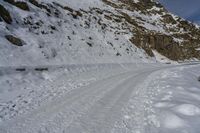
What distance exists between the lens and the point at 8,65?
16484mm

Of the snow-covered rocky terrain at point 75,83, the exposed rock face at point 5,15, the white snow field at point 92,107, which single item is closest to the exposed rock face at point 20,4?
the snow-covered rocky terrain at point 75,83

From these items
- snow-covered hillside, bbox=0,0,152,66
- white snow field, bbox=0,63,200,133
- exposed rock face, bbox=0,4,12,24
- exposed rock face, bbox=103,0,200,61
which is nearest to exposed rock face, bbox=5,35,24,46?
snow-covered hillside, bbox=0,0,152,66

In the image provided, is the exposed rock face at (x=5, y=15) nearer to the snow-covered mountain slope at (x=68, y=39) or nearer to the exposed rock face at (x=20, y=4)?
the snow-covered mountain slope at (x=68, y=39)

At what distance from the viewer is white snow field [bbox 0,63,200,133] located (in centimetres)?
804

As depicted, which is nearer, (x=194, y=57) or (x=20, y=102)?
(x=20, y=102)

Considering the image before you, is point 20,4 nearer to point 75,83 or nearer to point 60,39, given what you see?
point 60,39

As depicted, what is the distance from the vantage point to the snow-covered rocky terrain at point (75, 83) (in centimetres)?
846

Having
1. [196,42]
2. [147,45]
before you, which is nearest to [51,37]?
[147,45]

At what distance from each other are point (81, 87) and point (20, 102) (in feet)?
14.5

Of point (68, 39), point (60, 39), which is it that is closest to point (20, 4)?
point (60, 39)

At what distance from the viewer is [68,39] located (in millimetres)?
28844

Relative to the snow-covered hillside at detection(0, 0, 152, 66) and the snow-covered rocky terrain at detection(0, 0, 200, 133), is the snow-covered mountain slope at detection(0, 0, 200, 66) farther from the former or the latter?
the snow-covered rocky terrain at detection(0, 0, 200, 133)

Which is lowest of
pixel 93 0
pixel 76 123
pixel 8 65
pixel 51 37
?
pixel 76 123

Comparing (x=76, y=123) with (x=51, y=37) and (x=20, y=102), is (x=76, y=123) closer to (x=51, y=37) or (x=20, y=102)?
(x=20, y=102)
